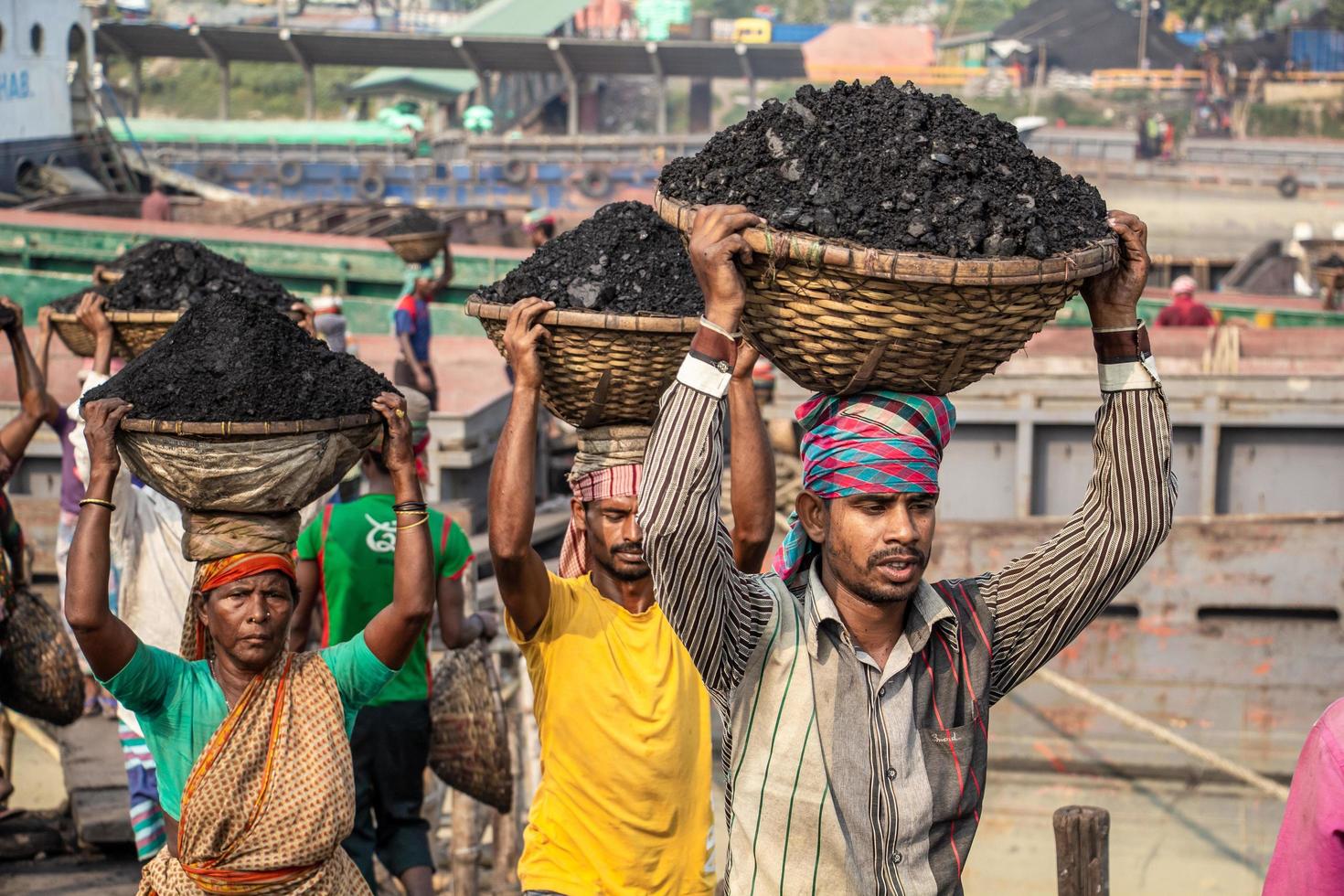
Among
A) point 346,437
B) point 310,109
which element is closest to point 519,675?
point 346,437

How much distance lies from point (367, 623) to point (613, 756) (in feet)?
4.25

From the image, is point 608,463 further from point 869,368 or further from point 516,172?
point 516,172

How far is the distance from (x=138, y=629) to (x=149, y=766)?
1.59 ft

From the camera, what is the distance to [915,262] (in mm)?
2342

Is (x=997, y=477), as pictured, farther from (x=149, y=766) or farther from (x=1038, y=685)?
(x=149, y=766)

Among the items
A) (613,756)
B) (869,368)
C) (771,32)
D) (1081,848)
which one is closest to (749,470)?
(613,756)

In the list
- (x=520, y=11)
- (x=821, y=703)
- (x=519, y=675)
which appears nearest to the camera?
(x=821, y=703)

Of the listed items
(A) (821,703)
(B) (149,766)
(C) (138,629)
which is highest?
(A) (821,703)

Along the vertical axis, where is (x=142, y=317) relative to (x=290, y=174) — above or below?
below

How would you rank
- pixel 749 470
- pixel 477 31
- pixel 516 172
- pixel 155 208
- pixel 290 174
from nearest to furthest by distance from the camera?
1. pixel 749 470
2. pixel 155 208
3. pixel 290 174
4. pixel 516 172
5. pixel 477 31

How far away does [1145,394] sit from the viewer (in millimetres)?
2619

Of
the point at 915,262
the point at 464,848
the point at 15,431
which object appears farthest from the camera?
the point at 464,848

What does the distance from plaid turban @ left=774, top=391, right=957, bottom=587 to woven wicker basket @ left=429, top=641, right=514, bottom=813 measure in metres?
2.85

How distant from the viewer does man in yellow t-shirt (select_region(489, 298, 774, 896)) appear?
355cm
